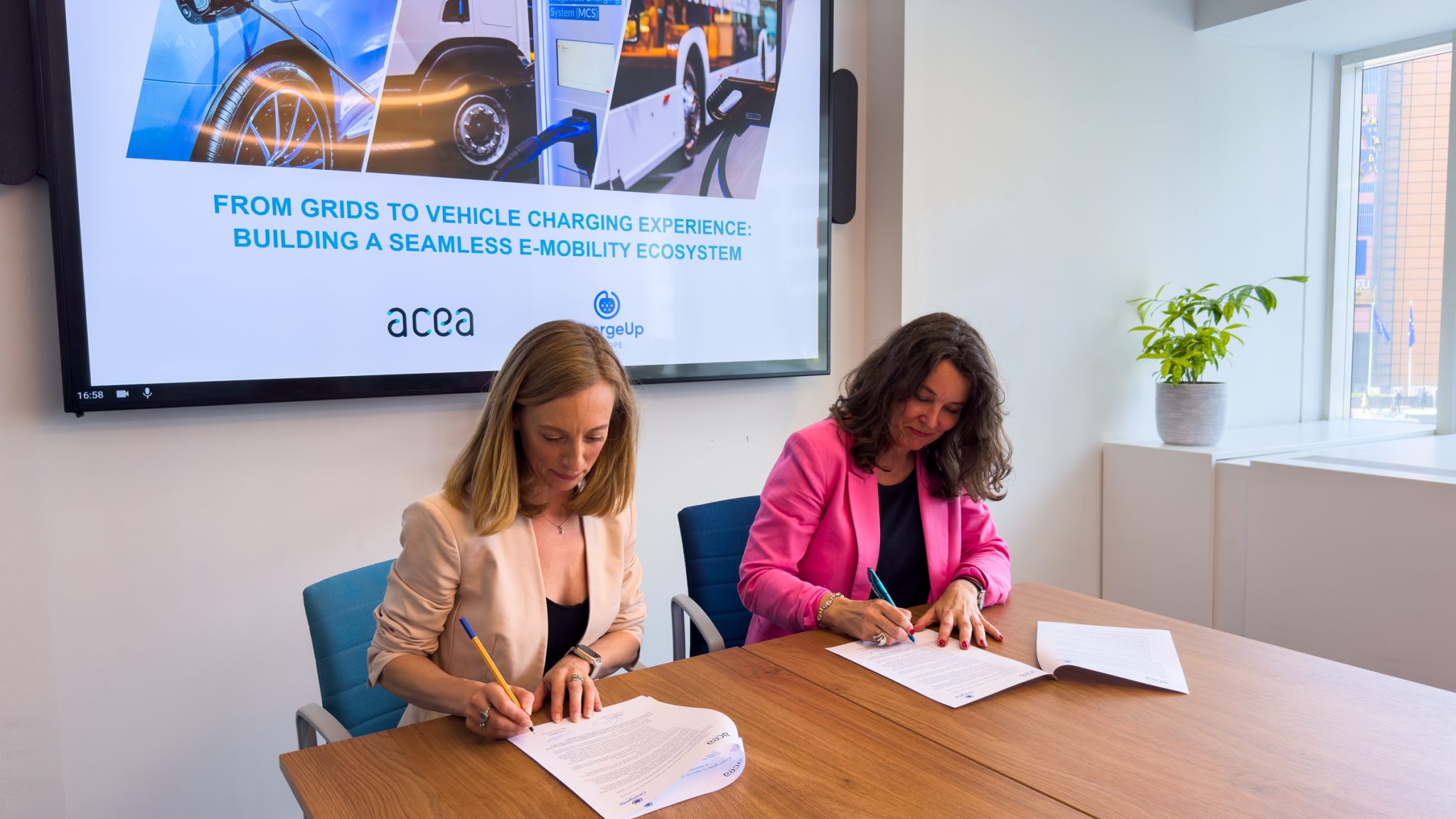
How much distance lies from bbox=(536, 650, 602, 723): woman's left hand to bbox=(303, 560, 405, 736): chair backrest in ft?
1.50

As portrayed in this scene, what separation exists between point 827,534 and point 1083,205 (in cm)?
238

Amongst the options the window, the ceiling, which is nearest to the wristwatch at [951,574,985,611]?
the ceiling

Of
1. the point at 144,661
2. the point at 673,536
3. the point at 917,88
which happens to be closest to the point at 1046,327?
the point at 917,88

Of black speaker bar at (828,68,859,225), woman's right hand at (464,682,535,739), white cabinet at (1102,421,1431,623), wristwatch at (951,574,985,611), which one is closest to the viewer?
woman's right hand at (464,682,535,739)

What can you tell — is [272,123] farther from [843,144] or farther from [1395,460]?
[1395,460]

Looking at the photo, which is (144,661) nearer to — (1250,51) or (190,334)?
(190,334)

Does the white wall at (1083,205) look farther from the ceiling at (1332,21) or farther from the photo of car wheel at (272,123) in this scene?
the photo of car wheel at (272,123)

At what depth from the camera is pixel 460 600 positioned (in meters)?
1.59

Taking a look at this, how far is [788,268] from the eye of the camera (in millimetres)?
3197

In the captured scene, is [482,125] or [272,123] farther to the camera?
[482,125]

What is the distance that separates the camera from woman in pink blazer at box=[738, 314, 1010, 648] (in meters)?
2.02

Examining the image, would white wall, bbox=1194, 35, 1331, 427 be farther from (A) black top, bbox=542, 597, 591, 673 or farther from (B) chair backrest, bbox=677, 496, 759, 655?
(A) black top, bbox=542, 597, 591, 673

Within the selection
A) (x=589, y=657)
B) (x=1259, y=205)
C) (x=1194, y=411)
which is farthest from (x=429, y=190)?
(x=1259, y=205)

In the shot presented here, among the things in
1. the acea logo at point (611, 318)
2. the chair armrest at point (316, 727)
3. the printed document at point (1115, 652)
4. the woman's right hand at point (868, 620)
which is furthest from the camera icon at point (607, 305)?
the printed document at point (1115, 652)
